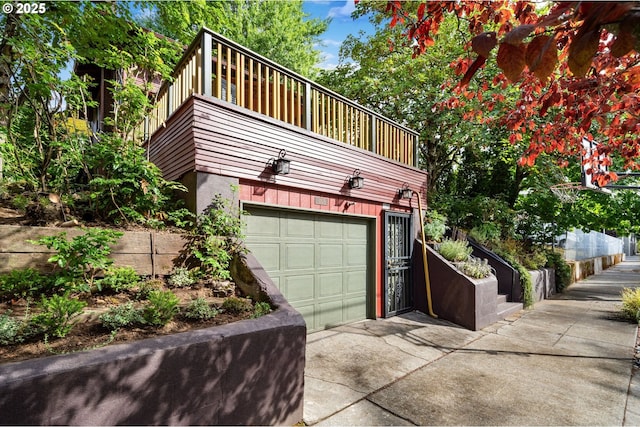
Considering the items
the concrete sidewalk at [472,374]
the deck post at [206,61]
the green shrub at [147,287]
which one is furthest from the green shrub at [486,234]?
the green shrub at [147,287]

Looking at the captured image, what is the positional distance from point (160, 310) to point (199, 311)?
1.02 feet

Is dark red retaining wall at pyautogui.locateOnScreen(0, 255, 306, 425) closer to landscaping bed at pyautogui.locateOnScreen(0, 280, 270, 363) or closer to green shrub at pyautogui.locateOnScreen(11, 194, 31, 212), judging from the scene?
landscaping bed at pyautogui.locateOnScreen(0, 280, 270, 363)

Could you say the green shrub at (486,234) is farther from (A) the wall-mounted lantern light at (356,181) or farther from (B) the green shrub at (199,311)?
(B) the green shrub at (199,311)

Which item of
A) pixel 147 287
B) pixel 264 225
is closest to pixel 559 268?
pixel 264 225

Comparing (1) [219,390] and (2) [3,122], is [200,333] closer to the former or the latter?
Answer: (1) [219,390]

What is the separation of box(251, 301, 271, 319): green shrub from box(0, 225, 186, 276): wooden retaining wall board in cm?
123

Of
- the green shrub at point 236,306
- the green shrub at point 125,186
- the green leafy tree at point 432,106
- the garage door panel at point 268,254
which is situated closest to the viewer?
the green shrub at point 236,306

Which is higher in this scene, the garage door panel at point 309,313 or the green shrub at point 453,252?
the green shrub at point 453,252

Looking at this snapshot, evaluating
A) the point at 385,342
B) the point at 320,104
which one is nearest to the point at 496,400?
the point at 385,342

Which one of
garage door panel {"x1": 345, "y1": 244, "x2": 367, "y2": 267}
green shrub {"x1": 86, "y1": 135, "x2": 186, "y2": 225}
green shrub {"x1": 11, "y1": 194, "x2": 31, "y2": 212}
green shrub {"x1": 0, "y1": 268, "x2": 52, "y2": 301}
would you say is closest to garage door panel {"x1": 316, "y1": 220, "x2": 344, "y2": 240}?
garage door panel {"x1": 345, "y1": 244, "x2": 367, "y2": 267}

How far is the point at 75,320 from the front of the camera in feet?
7.72

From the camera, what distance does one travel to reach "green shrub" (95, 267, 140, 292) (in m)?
2.93

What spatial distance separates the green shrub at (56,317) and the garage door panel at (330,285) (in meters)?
3.64

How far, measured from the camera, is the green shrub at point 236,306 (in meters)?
2.97
